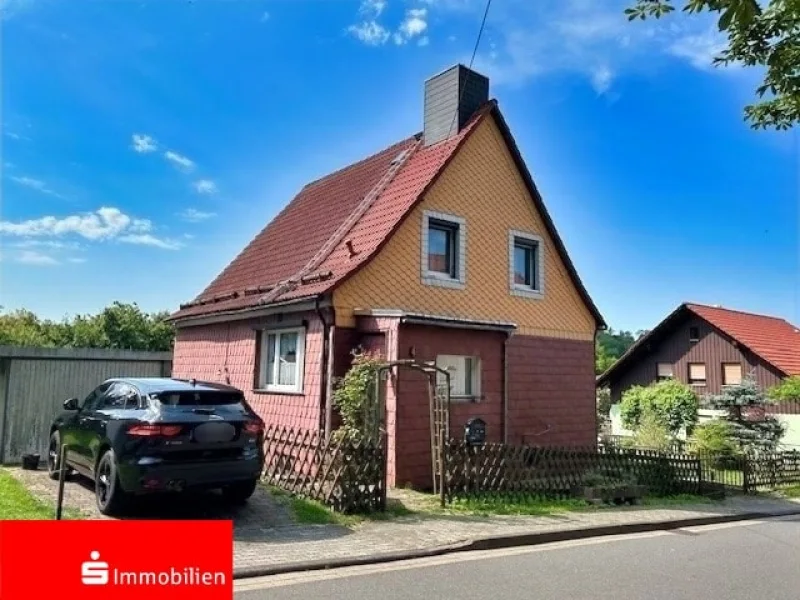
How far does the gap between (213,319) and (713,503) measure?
1289 cm

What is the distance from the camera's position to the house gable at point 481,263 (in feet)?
45.2

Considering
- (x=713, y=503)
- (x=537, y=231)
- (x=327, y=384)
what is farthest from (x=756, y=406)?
(x=327, y=384)

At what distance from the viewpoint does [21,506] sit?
8875 millimetres

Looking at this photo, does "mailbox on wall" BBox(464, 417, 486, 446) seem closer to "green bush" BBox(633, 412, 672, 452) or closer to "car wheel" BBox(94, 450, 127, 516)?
"car wheel" BBox(94, 450, 127, 516)

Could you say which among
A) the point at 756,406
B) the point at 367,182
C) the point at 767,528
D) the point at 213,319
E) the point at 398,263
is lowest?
the point at 767,528

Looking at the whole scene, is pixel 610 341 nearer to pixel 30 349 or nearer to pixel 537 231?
pixel 537 231

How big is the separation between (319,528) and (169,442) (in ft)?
7.76

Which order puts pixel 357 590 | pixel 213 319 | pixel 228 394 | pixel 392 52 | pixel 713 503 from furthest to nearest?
pixel 213 319, pixel 713 503, pixel 392 52, pixel 228 394, pixel 357 590

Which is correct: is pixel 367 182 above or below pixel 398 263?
above

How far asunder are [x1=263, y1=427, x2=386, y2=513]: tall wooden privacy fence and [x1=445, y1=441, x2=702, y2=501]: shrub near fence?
1.60 meters

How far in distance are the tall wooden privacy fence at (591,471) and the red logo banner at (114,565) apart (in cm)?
566

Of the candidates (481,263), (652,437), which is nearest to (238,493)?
(481,263)

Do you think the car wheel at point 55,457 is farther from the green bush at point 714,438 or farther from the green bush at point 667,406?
the green bush at point 667,406

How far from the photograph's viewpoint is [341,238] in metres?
15.4
